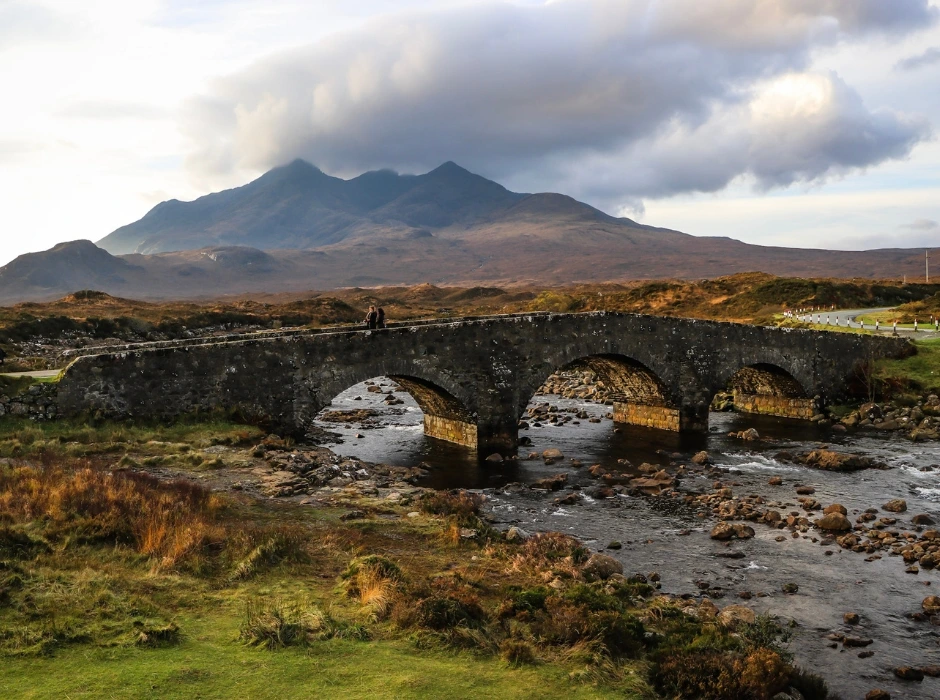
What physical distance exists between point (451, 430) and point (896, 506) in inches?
651

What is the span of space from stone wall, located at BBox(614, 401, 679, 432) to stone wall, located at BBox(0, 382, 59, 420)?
82.6 ft

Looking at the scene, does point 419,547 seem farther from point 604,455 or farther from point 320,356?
point 604,455

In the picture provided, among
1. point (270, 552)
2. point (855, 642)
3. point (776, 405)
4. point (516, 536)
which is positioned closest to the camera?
point (270, 552)

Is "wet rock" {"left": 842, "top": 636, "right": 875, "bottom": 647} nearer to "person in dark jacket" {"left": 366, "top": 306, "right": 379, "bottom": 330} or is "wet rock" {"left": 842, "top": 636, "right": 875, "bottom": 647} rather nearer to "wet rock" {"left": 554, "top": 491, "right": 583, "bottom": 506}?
"wet rock" {"left": 554, "top": 491, "right": 583, "bottom": 506}

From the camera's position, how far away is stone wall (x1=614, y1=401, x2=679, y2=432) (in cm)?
3491

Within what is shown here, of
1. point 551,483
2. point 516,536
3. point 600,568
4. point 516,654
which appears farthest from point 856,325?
point 516,654

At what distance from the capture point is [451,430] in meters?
31.1

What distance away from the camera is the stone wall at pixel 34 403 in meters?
21.7

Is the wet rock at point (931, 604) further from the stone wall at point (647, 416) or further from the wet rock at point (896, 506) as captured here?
the stone wall at point (647, 416)

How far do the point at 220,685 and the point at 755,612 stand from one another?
34.4ft

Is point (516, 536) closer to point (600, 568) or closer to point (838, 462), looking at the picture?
point (600, 568)

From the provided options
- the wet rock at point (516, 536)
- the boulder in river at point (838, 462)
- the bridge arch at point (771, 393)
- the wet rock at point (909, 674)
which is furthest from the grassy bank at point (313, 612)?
the bridge arch at point (771, 393)

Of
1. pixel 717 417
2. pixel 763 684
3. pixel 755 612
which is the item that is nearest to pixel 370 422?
pixel 717 417

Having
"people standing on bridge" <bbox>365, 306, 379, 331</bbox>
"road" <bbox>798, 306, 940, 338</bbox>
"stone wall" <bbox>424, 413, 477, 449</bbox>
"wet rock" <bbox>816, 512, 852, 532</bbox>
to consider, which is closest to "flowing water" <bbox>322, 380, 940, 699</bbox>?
"stone wall" <bbox>424, 413, 477, 449</bbox>
